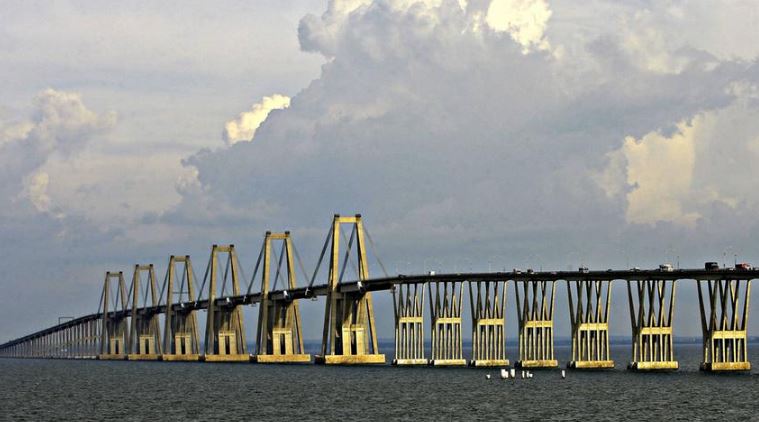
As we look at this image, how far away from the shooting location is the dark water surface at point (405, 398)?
108938 millimetres

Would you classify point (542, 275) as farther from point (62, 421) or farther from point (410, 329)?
point (62, 421)

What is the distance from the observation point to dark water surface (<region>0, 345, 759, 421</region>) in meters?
109

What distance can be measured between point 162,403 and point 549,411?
37.8 m

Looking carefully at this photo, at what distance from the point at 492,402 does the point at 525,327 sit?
47032 millimetres

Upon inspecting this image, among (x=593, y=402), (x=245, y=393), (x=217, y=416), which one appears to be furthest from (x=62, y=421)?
(x=593, y=402)

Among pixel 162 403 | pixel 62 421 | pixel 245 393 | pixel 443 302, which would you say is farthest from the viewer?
pixel 443 302

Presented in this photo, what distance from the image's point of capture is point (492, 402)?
393 feet

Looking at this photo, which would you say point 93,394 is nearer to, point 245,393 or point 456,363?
point 245,393

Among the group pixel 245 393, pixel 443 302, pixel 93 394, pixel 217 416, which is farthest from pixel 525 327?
pixel 217 416

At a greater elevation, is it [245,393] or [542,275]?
[542,275]

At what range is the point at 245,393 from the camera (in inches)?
5561

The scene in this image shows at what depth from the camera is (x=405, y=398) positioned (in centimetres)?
12669

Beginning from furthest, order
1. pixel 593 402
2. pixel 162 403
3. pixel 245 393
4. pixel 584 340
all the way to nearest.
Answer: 1. pixel 584 340
2. pixel 245 393
3. pixel 162 403
4. pixel 593 402

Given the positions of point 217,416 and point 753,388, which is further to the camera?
point 753,388
